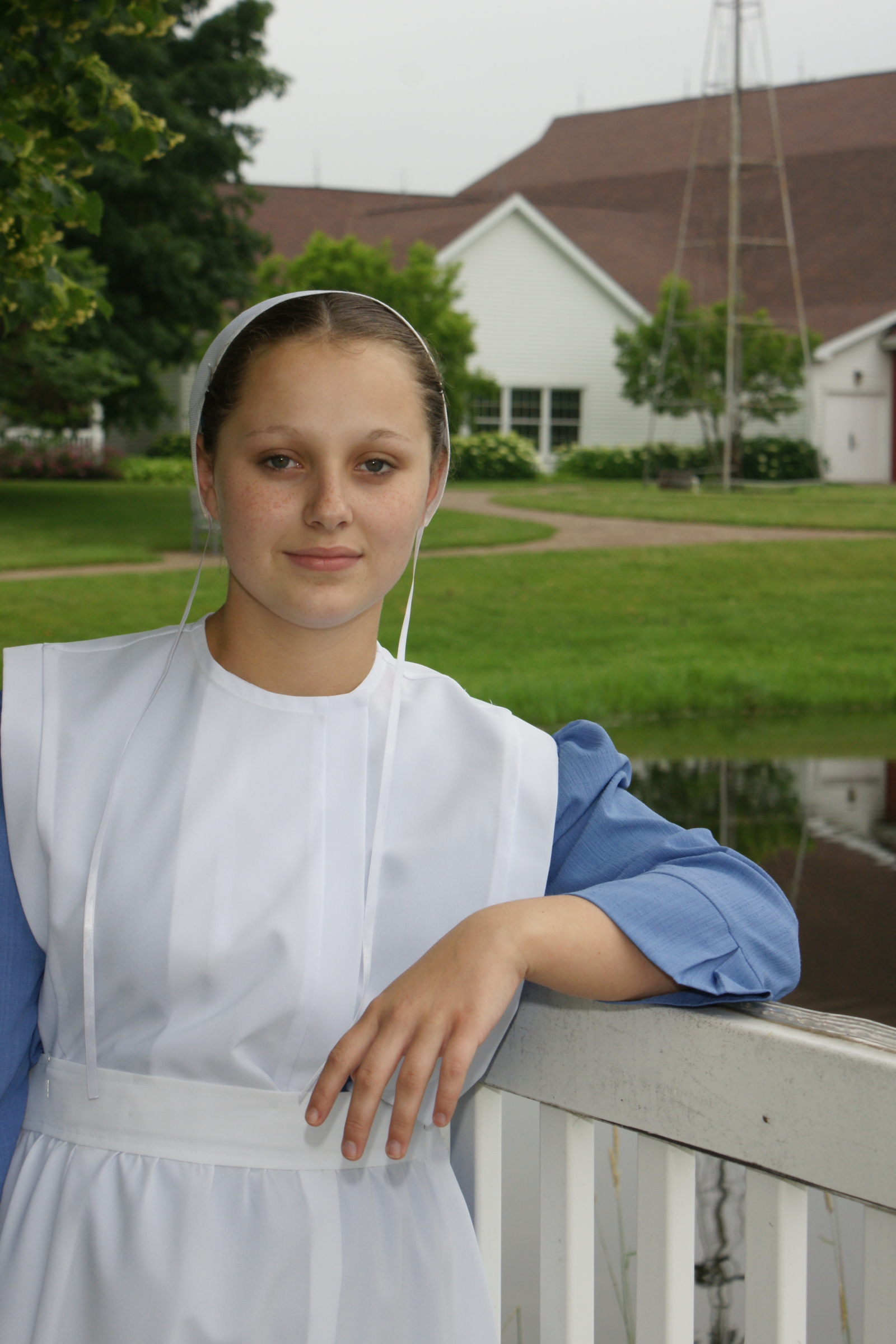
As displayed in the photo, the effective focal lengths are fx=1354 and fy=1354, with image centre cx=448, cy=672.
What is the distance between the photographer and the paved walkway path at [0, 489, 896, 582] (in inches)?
484

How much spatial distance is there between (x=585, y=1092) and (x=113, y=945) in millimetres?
459

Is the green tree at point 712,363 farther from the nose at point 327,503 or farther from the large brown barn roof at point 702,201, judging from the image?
the nose at point 327,503

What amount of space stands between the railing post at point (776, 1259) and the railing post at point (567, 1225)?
17 cm

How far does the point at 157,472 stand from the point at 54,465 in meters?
2.22

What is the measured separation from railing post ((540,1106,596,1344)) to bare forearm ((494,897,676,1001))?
0.61ft

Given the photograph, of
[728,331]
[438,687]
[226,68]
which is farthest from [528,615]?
[728,331]

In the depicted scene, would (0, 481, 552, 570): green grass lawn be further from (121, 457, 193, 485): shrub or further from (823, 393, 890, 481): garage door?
(823, 393, 890, 481): garage door

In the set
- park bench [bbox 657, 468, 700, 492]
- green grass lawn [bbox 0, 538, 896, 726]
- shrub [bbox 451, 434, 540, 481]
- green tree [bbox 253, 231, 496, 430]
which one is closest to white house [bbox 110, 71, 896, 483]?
shrub [bbox 451, 434, 540, 481]

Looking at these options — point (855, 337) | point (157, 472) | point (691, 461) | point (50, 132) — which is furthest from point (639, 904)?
point (855, 337)

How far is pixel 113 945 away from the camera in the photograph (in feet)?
4.04

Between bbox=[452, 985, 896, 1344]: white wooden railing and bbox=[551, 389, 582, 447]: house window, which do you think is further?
bbox=[551, 389, 582, 447]: house window

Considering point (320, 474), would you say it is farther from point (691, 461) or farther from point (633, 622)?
point (691, 461)

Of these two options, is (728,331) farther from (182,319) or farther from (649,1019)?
(649,1019)

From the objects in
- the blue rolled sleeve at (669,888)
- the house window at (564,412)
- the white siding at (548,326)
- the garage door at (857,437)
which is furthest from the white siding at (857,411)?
the blue rolled sleeve at (669,888)
